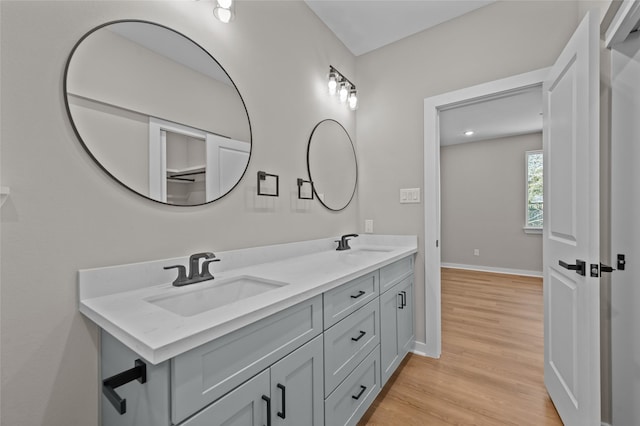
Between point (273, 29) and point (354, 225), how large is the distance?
1.66m

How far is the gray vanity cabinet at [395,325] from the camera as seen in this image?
1651 millimetres

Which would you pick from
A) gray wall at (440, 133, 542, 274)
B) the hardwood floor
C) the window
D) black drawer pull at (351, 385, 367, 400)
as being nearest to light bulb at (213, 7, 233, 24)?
black drawer pull at (351, 385, 367, 400)

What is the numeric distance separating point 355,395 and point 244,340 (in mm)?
874

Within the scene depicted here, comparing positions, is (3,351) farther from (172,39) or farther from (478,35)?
(478,35)

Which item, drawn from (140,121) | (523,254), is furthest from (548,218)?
(523,254)

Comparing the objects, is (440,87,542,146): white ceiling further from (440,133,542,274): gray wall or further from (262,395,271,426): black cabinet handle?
(262,395,271,426): black cabinet handle

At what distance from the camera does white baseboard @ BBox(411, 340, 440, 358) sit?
2.13 metres

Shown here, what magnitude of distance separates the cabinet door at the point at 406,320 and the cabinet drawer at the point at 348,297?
1.64 ft

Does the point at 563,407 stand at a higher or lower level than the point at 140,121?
lower

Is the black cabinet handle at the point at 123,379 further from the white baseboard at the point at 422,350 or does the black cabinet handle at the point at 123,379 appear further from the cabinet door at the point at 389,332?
the white baseboard at the point at 422,350

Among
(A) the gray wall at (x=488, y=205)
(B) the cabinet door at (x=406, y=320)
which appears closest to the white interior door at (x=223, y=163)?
(B) the cabinet door at (x=406, y=320)

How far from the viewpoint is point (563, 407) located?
4.64 ft

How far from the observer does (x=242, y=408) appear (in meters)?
0.78

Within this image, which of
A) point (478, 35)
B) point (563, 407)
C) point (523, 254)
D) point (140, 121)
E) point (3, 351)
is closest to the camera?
point (3, 351)
